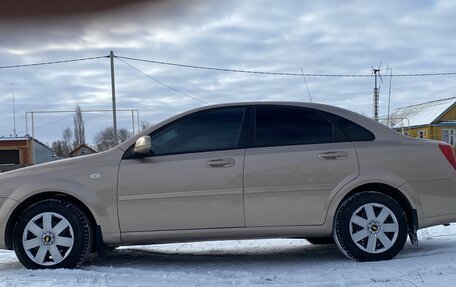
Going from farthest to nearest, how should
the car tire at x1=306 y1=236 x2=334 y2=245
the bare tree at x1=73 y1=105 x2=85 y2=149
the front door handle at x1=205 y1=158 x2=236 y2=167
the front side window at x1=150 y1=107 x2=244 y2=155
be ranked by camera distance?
the bare tree at x1=73 y1=105 x2=85 y2=149 → the car tire at x1=306 y1=236 x2=334 y2=245 → the front side window at x1=150 y1=107 x2=244 y2=155 → the front door handle at x1=205 y1=158 x2=236 y2=167

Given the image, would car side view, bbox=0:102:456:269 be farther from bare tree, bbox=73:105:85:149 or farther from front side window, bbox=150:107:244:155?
bare tree, bbox=73:105:85:149

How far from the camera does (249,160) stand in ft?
15.8

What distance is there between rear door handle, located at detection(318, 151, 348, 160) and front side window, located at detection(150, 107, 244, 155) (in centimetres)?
85

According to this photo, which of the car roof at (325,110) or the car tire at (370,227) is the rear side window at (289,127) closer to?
the car roof at (325,110)

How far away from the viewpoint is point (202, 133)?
5.01 meters

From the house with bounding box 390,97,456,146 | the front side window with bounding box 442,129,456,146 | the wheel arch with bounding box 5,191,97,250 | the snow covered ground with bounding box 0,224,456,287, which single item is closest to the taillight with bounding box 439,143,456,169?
the snow covered ground with bounding box 0,224,456,287

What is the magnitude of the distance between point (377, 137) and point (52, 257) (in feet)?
11.1

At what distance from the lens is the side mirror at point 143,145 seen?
15.4 ft

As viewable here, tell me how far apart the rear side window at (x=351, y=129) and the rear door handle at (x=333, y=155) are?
0.22m

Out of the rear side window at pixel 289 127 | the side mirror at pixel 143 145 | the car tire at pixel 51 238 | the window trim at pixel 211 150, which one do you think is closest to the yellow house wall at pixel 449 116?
the rear side window at pixel 289 127

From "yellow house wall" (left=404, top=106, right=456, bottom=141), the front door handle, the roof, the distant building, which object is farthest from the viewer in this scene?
the distant building

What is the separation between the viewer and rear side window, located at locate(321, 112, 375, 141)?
500 centimetres

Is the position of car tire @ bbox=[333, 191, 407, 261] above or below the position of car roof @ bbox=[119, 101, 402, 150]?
below

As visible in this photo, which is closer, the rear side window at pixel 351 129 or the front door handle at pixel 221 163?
the front door handle at pixel 221 163
